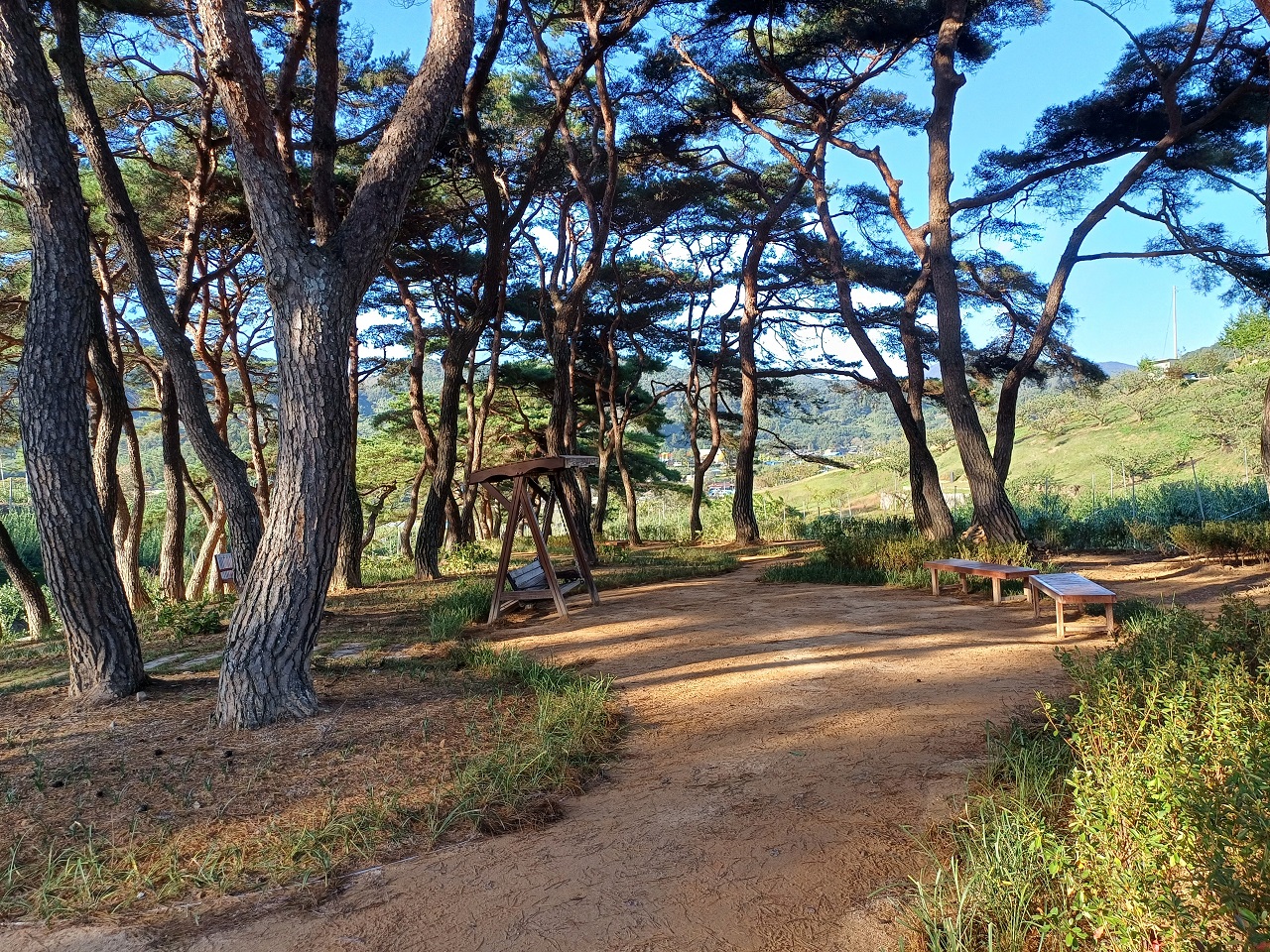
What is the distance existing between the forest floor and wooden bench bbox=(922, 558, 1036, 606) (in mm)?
1225

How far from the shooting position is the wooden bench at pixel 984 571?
22.5ft

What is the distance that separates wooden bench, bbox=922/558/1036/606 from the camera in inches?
270

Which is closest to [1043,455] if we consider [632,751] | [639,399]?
[639,399]

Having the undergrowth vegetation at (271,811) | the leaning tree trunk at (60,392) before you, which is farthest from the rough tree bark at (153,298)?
the undergrowth vegetation at (271,811)

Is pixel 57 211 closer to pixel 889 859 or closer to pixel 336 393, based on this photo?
pixel 336 393

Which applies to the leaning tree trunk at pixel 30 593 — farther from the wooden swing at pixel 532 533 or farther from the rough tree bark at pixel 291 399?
the rough tree bark at pixel 291 399

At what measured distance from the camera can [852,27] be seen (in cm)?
1018

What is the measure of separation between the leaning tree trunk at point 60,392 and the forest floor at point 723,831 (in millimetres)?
1708

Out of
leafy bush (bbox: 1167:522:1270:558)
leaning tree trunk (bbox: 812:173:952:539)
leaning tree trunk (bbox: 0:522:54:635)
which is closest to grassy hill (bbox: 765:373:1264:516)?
leaning tree trunk (bbox: 812:173:952:539)

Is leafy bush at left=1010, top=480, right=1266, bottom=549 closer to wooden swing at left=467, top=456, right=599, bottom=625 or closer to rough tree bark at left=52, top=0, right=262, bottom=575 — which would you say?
wooden swing at left=467, top=456, right=599, bottom=625

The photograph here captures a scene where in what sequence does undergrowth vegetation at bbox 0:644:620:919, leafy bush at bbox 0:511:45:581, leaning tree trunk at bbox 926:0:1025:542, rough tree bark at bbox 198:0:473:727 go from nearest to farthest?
undergrowth vegetation at bbox 0:644:620:919, rough tree bark at bbox 198:0:473:727, leaning tree trunk at bbox 926:0:1025:542, leafy bush at bbox 0:511:45:581

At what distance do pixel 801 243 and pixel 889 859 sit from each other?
14.6 metres

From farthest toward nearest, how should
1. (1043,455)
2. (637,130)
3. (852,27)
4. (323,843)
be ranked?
(1043,455), (637,130), (852,27), (323,843)

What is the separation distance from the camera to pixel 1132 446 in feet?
98.5
